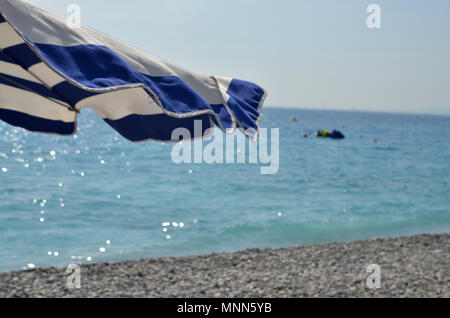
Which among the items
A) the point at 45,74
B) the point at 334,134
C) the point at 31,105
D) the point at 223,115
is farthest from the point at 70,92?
the point at 334,134

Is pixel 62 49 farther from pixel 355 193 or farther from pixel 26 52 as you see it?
pixel 355 193

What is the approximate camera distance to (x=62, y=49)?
2012 mm

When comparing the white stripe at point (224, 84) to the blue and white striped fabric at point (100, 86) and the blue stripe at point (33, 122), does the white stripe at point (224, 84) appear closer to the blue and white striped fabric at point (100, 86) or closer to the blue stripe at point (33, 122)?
the blue and white striped fabric at point (100, 86)

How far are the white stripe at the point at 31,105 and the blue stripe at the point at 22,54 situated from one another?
1064mm

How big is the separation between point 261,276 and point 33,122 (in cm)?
565

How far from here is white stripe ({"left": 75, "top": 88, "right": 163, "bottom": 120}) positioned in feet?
8.49

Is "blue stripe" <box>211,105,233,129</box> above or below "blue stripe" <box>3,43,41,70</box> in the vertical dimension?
below

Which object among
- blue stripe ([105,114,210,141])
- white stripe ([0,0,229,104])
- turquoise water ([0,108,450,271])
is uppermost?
white stripe ([0,0,229,104])

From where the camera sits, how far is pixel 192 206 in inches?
679

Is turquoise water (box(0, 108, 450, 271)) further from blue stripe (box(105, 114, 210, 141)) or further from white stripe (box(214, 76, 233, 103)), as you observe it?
white stripe (box(214, 76, 233, 103))

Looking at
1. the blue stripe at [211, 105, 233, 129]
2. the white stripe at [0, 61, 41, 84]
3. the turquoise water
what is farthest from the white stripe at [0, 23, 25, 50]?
the turquoise water

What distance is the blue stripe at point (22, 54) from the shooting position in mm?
2164
